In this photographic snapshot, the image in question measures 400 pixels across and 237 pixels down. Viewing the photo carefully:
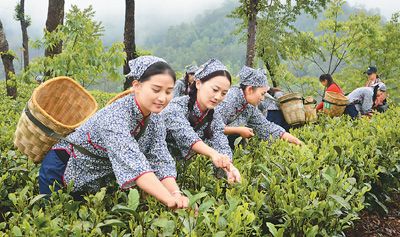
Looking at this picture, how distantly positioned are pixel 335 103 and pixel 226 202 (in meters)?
5.25

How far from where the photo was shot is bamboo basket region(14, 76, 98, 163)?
8.51 ft

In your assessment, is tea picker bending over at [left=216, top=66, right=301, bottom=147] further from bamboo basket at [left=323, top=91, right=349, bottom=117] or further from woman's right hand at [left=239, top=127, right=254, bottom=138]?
bamboo basket at [left=323, top=91, right=349, bottom=117]

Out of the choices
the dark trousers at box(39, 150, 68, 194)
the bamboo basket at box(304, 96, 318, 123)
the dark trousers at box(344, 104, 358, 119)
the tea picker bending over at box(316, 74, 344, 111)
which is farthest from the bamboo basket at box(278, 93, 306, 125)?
the dark trousers at box(39, 150, 68, 194)

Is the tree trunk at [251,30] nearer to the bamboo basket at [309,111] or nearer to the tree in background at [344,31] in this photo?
the bamboo basket at [309,111]

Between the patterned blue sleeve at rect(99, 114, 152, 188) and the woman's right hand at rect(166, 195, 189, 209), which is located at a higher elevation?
the patterned blue sleeve at rect(99, 114, 152, 188)

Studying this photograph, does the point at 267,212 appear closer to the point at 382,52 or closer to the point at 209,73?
the point at 209,73

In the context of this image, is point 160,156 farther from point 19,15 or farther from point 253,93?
point 19,15

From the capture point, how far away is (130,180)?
216cm

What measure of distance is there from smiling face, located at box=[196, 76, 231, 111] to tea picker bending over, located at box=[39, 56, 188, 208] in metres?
0.56

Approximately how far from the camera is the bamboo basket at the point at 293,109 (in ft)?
20.1

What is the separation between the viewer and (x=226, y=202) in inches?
94.7

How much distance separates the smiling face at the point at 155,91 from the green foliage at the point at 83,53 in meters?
2.52

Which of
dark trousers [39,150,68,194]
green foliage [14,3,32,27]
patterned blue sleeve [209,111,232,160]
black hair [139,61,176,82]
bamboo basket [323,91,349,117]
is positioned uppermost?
black hair [139,61,176,82]

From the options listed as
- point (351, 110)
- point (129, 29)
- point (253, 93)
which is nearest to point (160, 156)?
point (253, 93)
